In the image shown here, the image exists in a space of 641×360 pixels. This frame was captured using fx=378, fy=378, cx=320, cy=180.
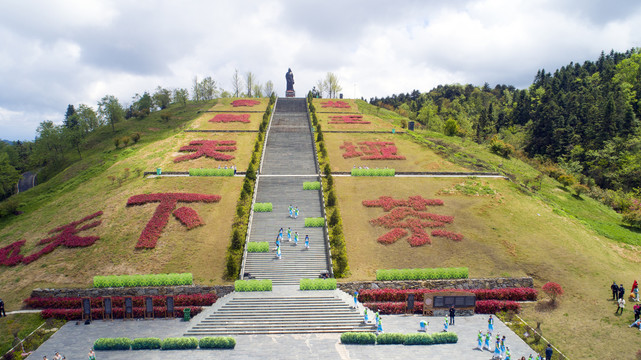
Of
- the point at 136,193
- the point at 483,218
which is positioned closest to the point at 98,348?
the point at 136,193

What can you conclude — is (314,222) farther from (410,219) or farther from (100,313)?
(100,313)

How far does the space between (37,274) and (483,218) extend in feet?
134

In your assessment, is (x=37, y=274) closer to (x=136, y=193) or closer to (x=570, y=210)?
(x=136, y=193)

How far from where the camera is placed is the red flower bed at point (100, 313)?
88.2 ft

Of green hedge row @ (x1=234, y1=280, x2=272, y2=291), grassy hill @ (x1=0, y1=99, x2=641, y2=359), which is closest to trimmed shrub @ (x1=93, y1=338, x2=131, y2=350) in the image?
grassy hill @ (x1=0, y1=99, x2=641, y2=359)

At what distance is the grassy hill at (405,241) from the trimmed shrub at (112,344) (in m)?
7.28

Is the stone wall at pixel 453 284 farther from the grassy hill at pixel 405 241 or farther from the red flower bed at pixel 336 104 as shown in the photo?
the red flower bed at pixel 336 104

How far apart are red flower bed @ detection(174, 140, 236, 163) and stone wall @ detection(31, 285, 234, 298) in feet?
83.7

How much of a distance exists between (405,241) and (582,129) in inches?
2372

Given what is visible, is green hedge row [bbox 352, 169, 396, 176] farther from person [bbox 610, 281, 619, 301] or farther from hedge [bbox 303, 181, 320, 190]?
person [bbox 610, 281, 619, 301]

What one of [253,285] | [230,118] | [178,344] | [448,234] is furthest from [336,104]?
[178,344]

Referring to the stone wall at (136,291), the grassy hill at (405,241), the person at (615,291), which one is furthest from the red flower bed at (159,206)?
the person at (615,291)

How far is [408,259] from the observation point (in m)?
32.7

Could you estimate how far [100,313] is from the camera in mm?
27266
